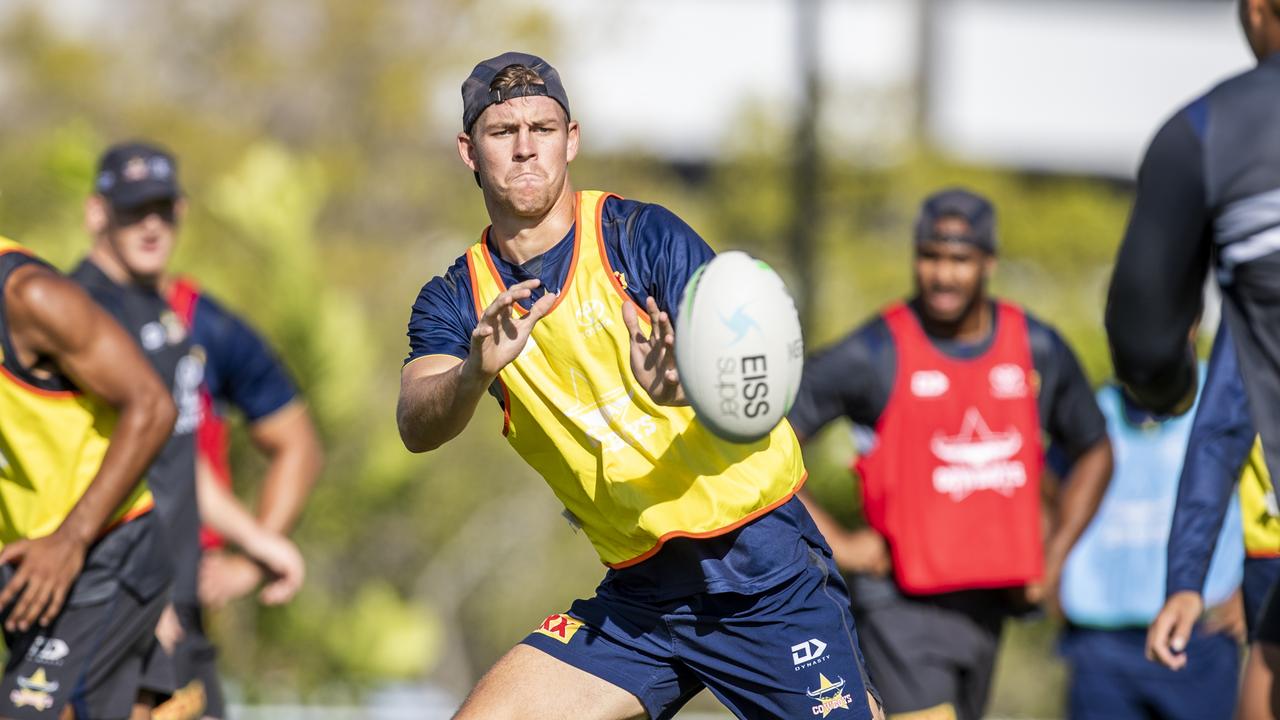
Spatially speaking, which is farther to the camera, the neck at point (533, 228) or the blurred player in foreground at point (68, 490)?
the blurred player in foreground at point (68, 490)

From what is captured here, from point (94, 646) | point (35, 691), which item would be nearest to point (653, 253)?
point (94, 646)

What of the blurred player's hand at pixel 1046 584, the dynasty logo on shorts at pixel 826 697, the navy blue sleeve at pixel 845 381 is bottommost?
the blurred player's hand at pixel 1046 584

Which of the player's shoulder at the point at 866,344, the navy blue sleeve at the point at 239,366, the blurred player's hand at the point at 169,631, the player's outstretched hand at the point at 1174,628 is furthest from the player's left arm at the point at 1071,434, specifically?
the blurred player's hand at the point at 169,631

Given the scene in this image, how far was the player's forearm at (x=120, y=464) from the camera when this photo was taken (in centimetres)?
484

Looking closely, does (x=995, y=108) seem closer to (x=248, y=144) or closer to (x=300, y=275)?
(x=248, y=144)

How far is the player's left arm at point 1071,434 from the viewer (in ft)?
21.3

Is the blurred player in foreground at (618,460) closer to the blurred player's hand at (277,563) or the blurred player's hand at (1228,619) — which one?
the blurred player's hand at (277,563)

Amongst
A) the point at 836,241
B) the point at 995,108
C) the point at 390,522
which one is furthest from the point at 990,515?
the point at 995,108

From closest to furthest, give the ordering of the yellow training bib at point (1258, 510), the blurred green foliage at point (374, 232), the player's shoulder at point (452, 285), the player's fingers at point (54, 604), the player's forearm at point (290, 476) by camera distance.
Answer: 1. the player's shoulder at point (452, 285)
2. the player's fingers at point (54, 604)
3. the yellow training bib at point (1258, 510)
4. the player's forearm at point (290, 476)
5. the blurred green foliage at point (374, 232)

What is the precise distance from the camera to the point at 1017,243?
2489 centimetres

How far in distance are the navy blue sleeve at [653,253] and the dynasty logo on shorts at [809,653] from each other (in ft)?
3.07

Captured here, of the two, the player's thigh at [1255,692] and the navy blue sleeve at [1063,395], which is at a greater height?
the navy blue sleeve at [1063,395]

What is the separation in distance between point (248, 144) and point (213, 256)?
7.60m

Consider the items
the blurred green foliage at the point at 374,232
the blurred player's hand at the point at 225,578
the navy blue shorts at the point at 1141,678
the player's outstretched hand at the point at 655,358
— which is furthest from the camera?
the blurred green foliage at the point at 374,232
